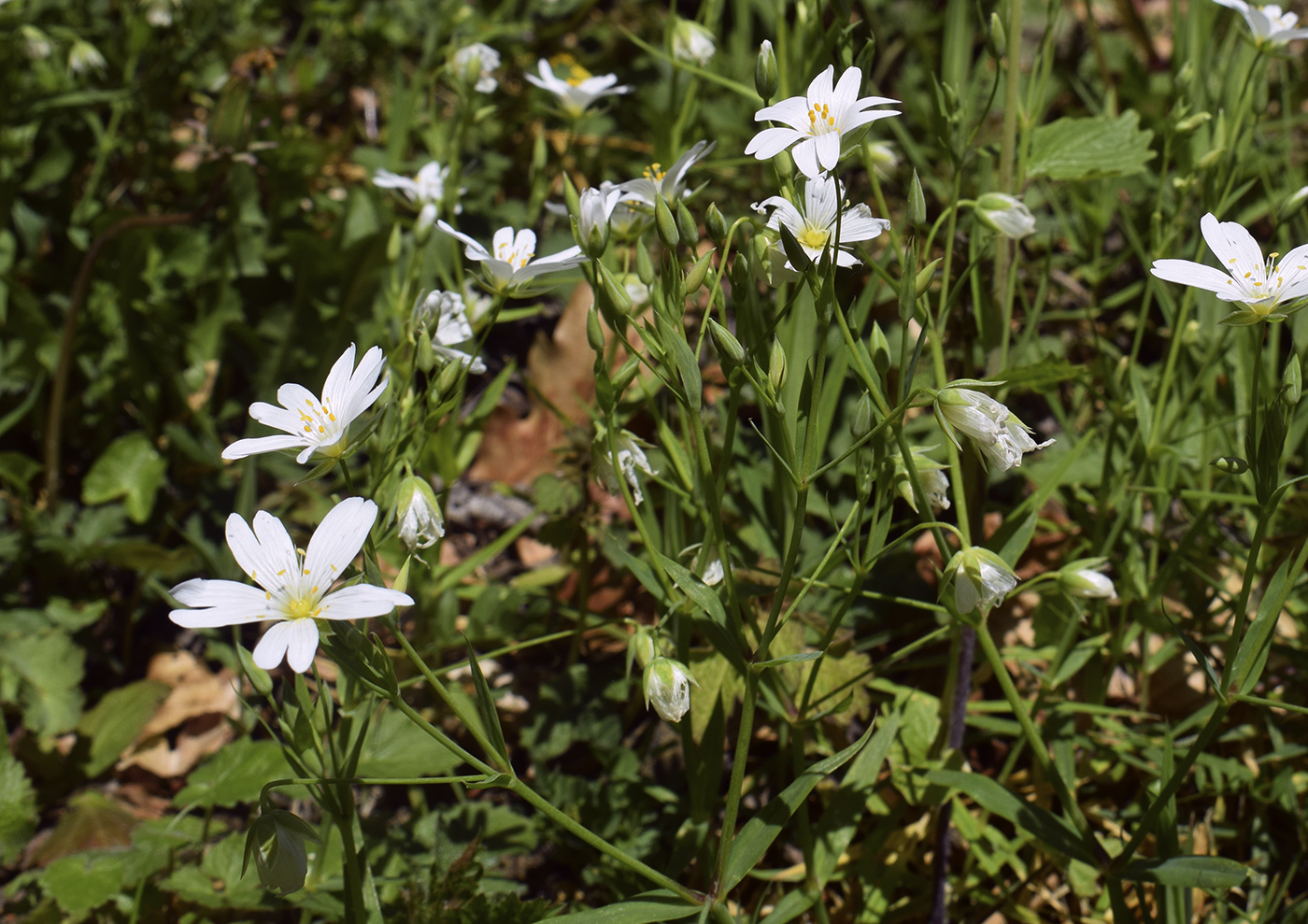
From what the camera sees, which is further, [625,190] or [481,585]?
[481,585]

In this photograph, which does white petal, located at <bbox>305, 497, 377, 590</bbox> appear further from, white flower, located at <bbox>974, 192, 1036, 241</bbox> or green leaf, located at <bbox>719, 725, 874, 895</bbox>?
white flower, located at <bbox>974, 192, 1036, 241</bbox>

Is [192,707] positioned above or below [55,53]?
below

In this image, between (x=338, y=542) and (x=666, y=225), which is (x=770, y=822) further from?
(x=666, y=225)

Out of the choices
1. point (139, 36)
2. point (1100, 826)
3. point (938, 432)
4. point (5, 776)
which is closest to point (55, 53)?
point (139, 36)

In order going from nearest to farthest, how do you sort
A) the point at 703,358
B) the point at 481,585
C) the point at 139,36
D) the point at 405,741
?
the point at 405,741 → the point at 481,585 → the point at 703,358 → the point at 139,36

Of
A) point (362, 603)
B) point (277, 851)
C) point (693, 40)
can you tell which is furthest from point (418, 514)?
point (693, 40)

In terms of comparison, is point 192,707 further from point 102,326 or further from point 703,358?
point 703,358

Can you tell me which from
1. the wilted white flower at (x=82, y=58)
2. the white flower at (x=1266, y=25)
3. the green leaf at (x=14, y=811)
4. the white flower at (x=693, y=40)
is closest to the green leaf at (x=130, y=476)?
the green leaf at (x=14, y=811)
